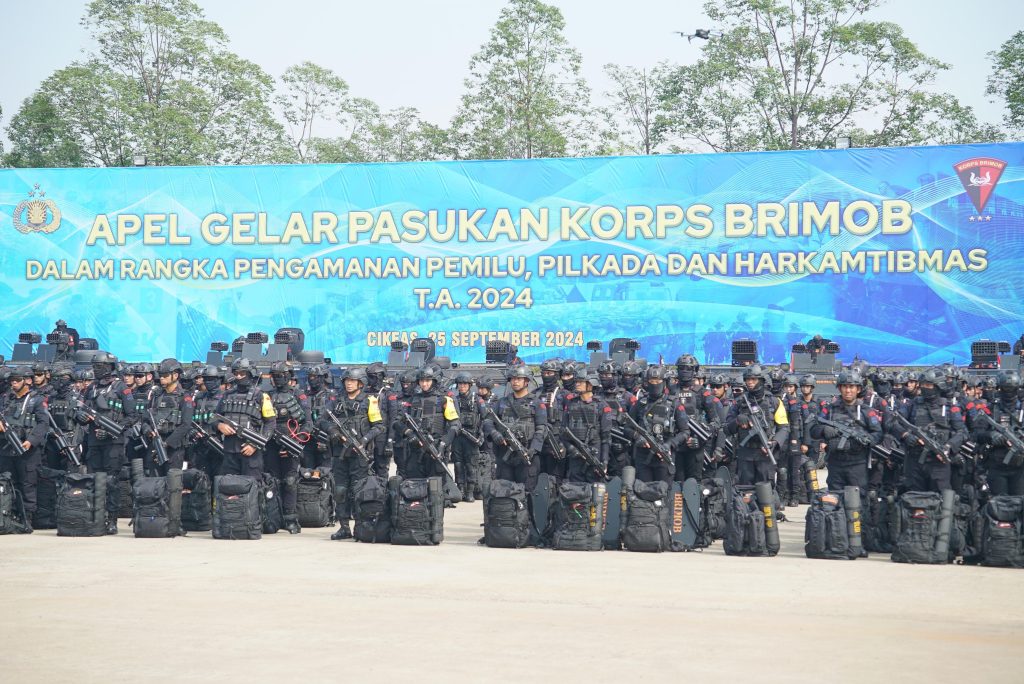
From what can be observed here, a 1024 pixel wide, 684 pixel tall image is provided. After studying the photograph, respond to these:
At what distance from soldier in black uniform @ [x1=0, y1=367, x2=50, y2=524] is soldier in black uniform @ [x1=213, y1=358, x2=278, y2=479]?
226cm

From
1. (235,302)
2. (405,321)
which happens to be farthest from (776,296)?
(235,302)

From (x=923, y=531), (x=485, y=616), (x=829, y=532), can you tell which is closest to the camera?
(x=485, y=616)

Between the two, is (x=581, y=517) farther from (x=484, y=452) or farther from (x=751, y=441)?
(x=484, y=452)

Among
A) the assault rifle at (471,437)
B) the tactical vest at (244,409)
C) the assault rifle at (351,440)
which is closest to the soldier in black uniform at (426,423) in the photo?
the assault rifle at (351,440)

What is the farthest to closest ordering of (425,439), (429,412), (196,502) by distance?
(196,502) → (429,412) → (425,439)

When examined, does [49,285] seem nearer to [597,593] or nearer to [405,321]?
[405,321]

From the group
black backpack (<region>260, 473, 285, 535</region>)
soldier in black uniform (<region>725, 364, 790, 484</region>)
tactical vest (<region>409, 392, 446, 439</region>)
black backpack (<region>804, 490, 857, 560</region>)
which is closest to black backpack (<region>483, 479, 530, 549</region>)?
tactical vest (<region>409, 392, 446, 439</region>)

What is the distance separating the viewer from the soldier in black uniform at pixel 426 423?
14.8 meters

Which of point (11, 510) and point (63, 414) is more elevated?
point (63, 414)

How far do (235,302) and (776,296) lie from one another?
45.5ft

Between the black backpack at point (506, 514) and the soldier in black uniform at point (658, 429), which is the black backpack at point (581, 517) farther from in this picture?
the soldier in black uniform at point (658, 429)

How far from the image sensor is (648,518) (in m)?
13.5

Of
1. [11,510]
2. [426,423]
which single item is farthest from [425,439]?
[11,510]

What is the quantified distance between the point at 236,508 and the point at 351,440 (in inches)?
62.0
